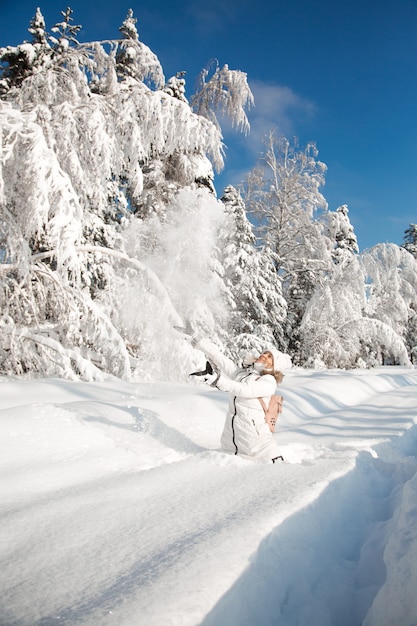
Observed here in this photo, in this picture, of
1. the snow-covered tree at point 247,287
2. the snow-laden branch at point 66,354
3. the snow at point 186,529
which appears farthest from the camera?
the snow-covered tree at point 247,287

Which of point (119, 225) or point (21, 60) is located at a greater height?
point (21, 60)

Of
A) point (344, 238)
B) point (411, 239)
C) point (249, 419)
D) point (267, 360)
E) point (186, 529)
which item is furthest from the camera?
point (411, 239)

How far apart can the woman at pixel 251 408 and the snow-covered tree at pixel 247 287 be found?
10.1 metres

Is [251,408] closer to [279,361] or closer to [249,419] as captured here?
[249,419]

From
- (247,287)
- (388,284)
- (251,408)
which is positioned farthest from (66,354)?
(388,284)

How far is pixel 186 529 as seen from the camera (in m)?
2.18

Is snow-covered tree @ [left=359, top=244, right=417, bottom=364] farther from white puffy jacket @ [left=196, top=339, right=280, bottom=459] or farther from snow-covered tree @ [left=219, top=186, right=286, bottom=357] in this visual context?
white puffy jacket @ [left=196, top=339, right=280, bottom=459]

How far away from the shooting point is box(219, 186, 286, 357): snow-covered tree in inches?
581

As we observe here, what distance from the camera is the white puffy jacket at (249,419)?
3707mm

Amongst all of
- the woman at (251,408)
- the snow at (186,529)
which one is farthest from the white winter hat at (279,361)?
the snow at (186,529)

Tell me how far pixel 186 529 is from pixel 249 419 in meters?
1.69

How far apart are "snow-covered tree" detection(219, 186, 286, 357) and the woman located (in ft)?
33.1

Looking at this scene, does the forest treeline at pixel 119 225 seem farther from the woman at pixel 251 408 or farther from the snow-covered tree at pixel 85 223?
the woman at pixel 251 408

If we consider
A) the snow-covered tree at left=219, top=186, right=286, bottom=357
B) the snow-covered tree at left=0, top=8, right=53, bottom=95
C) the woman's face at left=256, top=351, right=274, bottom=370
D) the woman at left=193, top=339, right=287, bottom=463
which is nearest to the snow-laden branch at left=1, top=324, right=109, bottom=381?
the woman at left=193, top=339, right=287, bottom=463
